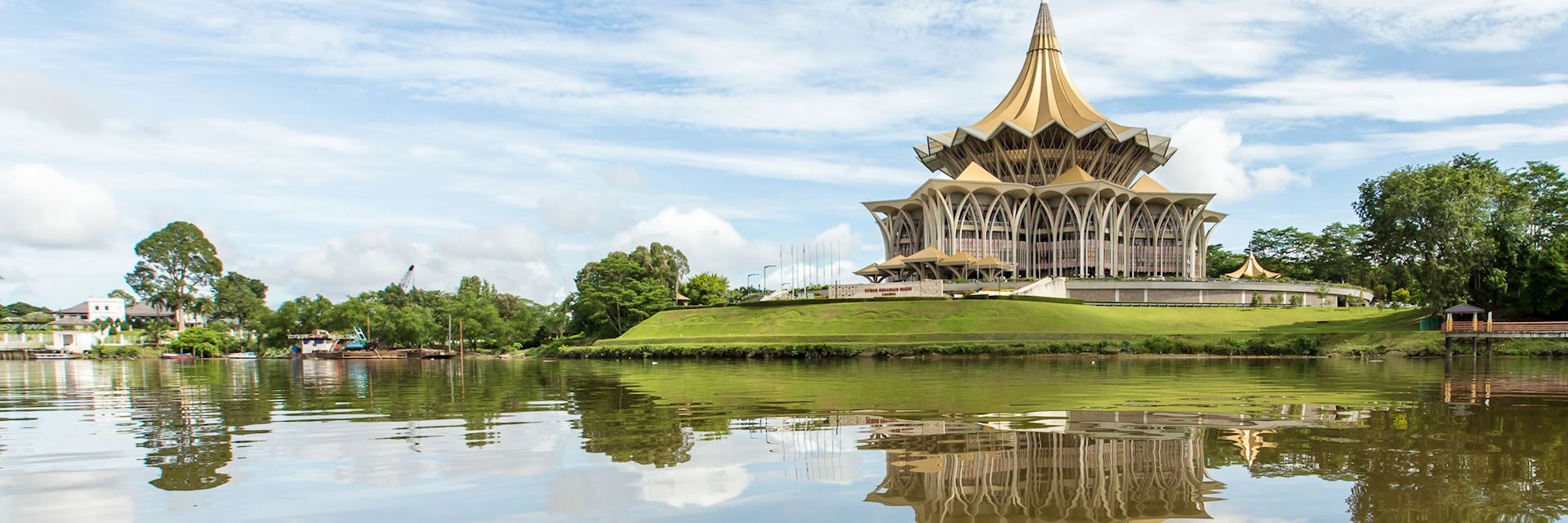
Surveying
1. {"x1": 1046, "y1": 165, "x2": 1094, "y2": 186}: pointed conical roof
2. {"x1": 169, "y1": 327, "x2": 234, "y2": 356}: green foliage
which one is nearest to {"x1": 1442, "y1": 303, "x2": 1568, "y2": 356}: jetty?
{"x1": 1046, "y1": 165, "x2": 1094, "y2": 186}: pointed conical roof

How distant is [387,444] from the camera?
14.4 meters

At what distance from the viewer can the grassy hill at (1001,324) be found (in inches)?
2088

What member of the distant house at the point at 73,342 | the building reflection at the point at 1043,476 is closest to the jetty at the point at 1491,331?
the building reflection at the point at 1043,476

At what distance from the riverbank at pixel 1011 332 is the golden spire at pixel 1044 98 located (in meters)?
35.6

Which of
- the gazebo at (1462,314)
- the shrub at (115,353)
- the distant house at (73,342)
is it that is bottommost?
the shrub at (115,353)

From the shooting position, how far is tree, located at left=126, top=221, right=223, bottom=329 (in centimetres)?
12238

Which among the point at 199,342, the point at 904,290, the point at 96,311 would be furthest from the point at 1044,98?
the point at 96,311

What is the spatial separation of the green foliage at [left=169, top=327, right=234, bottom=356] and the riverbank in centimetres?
4247

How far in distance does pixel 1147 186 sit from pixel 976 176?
1806cm

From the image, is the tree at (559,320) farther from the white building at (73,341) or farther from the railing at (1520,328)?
the railing at (1520,328)

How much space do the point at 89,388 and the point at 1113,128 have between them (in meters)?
87.8

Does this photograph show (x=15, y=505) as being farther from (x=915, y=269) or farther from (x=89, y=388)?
(x=915, y=269)

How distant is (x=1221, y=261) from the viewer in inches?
4840

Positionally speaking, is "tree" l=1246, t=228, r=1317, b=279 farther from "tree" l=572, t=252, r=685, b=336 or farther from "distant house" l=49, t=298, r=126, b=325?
"distant house" l=49, t=298, r=126, b=325
